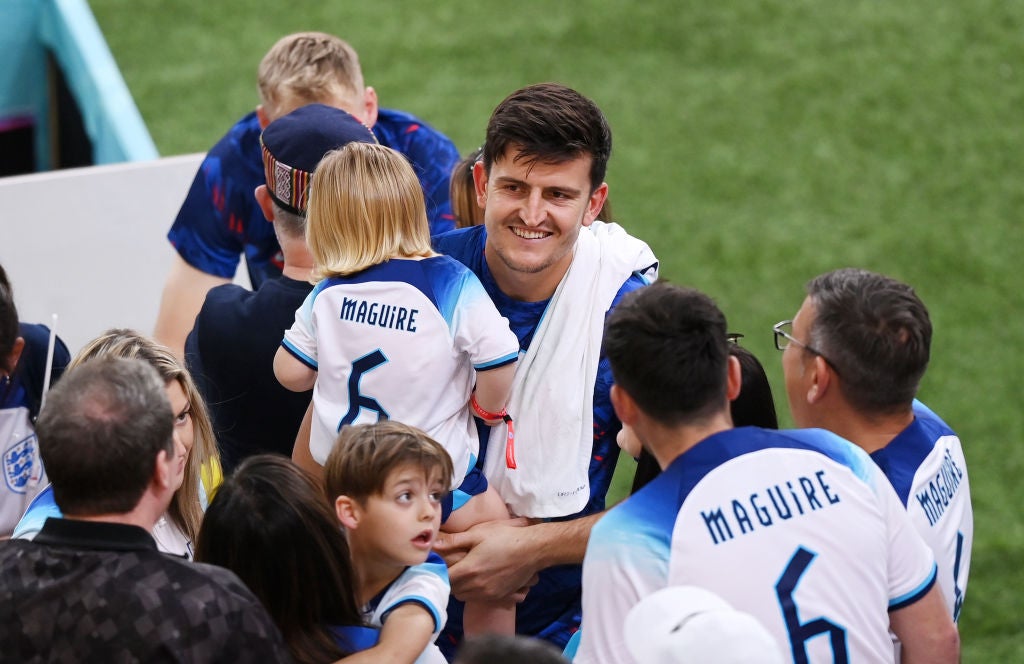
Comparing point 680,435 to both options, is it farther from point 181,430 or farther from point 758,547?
point 181,430

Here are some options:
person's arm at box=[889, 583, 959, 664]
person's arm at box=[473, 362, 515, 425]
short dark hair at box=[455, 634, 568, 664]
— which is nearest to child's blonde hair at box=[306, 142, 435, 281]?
person's arm at box=[473, 362, 515, 425]

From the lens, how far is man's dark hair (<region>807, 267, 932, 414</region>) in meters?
2.45

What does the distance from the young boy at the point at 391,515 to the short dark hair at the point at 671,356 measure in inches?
17.8

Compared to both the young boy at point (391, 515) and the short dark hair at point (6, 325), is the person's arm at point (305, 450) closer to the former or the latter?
the young boy at point (391, 515)

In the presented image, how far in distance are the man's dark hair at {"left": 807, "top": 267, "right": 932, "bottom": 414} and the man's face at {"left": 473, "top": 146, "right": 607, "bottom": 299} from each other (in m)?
0.59

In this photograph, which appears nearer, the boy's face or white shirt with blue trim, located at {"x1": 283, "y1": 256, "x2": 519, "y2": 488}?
the boy's face

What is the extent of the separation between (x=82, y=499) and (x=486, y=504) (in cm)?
105

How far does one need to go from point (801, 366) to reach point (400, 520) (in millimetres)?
853

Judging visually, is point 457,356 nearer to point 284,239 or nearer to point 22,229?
point 284,239

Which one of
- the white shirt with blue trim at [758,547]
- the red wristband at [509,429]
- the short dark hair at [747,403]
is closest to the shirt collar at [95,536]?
the white shirt with blue trim at [758,547]

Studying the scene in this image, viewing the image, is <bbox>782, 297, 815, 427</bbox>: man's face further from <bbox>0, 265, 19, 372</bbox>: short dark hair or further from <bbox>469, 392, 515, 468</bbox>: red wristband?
<bbox>0, 265, 19, 372</bbox>: short dark hair

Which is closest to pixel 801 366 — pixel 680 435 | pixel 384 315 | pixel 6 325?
pixel 680 435

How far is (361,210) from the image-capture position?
2.61 m

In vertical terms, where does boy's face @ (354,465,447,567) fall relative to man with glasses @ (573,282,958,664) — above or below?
below
